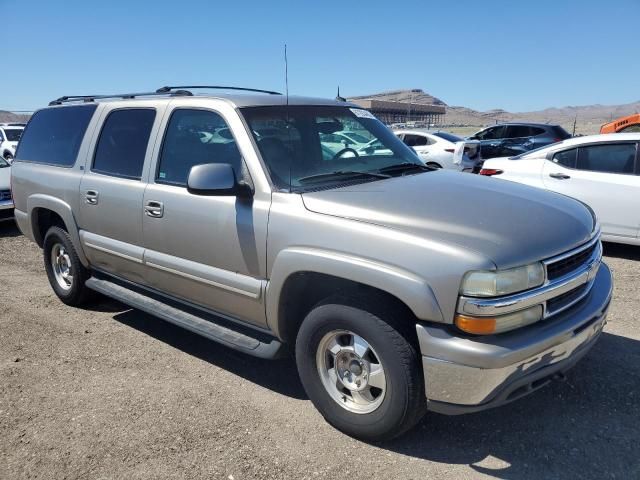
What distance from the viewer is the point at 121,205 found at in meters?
4.14

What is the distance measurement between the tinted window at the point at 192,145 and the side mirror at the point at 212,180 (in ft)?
0.89

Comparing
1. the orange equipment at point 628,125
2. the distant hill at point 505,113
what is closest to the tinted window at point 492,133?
the orange equipment at point 628,125

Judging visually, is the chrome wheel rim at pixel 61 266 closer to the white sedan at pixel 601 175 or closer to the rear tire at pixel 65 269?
the rear tire at pixel 65 269

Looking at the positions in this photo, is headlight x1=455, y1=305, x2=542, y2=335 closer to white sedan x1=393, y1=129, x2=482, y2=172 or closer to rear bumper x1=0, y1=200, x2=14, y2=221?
rear bumper x1=0, y1=200, x2=14, y2=221

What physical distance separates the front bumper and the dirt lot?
49 centimetres

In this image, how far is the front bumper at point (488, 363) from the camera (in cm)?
244

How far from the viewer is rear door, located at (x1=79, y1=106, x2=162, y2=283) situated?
4062 mm

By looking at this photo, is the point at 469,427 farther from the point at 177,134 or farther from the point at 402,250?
the point at 177,134

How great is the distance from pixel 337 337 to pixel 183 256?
1.34m

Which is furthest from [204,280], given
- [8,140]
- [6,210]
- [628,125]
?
[8,140]

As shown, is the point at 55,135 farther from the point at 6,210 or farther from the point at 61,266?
the point at 6,210

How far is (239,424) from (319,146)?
1.93 m

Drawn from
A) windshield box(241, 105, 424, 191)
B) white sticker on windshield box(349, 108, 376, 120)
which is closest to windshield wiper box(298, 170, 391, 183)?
windshield box(241, 105, 424, 191)

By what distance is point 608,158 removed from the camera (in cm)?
672
